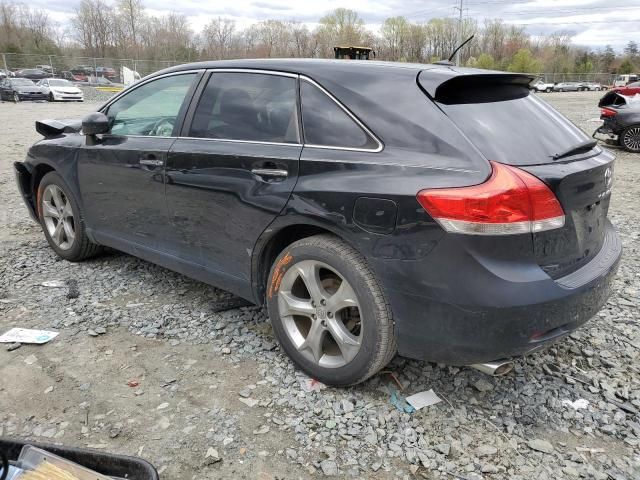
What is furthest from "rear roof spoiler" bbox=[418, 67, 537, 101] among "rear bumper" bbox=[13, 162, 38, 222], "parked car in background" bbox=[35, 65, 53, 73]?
"parked car in background" bbox=[35, 65, 53, 73]

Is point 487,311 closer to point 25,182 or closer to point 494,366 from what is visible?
point 494,366

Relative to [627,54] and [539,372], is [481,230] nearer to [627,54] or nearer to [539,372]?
[539,372]

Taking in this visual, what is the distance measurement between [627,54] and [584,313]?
122934mm

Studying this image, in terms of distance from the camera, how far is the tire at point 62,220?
14.4 ft

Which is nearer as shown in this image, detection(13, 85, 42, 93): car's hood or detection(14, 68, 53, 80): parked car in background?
detection(13, 85, 42, 93): car's hood

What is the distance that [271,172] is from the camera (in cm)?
284

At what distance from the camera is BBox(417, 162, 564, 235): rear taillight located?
220cm

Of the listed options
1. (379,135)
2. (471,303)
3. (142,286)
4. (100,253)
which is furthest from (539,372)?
(100,253)

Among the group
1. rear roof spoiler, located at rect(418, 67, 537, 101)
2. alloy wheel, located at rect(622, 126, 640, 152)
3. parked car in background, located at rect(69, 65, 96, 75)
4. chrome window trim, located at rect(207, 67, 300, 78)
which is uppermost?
parked car in background, located at rect(69, 65, 96, 75)

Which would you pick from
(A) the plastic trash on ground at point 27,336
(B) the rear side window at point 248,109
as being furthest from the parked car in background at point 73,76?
(B) the rear side window at point 248,109

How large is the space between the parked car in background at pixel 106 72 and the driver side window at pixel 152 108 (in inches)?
1632

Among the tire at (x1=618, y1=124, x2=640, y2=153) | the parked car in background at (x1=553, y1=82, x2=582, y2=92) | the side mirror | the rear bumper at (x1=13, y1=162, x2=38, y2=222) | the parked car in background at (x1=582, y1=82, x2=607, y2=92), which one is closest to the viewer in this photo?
the side mirror

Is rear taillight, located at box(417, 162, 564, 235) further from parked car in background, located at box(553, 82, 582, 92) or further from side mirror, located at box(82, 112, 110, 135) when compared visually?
parked car in background, located at box(553, 82, 582, 92)

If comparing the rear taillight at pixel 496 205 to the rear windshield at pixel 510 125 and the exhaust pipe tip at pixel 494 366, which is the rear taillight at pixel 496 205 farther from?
the exhaust pipe tip at pixel 494 366
